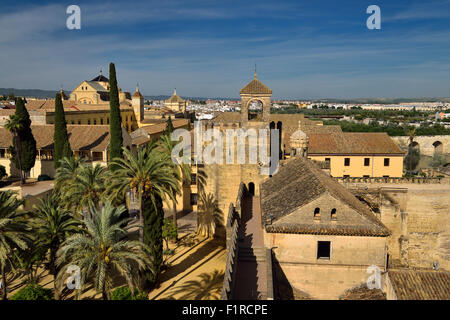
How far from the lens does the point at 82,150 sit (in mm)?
46844

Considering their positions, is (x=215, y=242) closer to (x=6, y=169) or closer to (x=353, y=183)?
(x=353, y=183)

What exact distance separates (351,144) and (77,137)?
36.8m

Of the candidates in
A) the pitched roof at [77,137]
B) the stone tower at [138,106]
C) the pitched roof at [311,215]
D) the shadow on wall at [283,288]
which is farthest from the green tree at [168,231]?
the stone tower at [138,106]

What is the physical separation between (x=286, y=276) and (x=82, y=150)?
35.7m

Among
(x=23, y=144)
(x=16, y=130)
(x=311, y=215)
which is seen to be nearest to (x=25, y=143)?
(x=23, y=144)

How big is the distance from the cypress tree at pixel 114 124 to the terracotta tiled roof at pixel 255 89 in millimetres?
15598

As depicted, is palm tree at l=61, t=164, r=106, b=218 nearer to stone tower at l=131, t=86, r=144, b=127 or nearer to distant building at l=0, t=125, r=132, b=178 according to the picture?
distant building at l=0, t=125, r=132, b=178

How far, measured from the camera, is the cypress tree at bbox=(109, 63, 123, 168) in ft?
123

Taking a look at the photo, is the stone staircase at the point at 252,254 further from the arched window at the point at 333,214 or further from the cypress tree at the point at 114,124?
the cypress tree at the point at 114,124

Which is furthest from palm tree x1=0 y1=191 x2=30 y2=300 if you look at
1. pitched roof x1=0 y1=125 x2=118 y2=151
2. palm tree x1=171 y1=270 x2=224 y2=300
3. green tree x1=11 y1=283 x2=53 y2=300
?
pitched roof x1=0 y1=125 x2=118 y2=151

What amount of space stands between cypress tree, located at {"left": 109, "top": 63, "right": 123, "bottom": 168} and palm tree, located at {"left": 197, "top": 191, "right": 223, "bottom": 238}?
11.4 metres

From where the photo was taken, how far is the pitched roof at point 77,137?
155 ft

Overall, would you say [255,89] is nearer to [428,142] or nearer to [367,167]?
[367,167]
